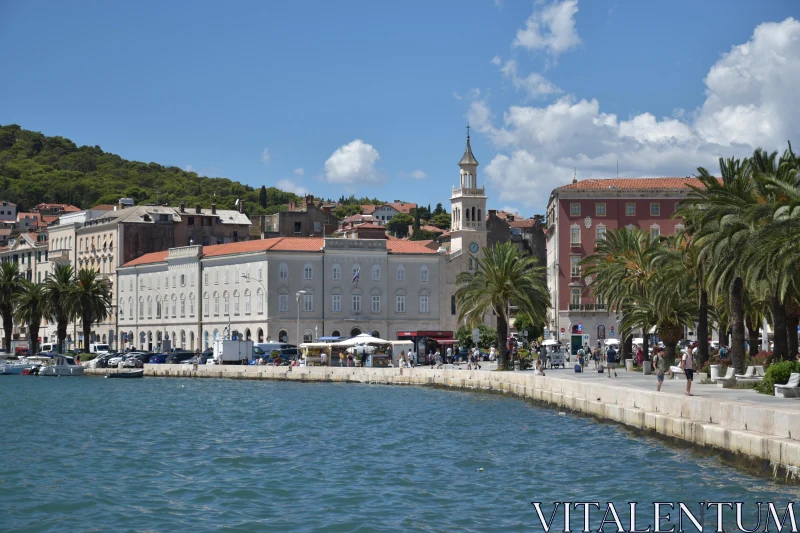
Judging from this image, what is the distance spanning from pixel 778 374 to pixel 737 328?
29.6ft

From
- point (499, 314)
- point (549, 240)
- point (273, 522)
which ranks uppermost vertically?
point (549, 240)

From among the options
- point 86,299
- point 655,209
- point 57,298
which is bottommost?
point 86,299

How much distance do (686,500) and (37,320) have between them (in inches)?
3551

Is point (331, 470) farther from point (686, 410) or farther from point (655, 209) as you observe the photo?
point (655, 209)

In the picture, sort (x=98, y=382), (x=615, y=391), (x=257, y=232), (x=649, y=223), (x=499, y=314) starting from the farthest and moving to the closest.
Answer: (x=257, y=232) → (x=649, y=223) → (x=98, y=382) → (x=499, y=314) → (x=615, y=391)

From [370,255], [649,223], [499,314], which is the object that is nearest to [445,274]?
[370,255]

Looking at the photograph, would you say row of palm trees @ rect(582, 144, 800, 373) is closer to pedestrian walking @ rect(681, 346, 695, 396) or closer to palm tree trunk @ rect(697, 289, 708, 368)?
palm tree trunk @ rect(697, 289, 708, 368)

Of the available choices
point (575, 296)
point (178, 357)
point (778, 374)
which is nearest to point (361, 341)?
point (178, 357)

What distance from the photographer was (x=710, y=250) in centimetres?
4516

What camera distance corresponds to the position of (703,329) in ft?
175

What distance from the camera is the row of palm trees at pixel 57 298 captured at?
101 meters

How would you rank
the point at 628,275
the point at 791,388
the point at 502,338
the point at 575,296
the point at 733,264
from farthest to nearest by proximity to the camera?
the point at 575,296 < the point at 502,338 < the point at 628,275 < the point at 733,264 < the point at 791,388

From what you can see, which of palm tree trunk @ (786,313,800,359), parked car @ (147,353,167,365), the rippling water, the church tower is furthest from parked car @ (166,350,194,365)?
palm tree trunk @ (786,313,800,359)

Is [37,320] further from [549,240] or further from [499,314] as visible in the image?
[499,314]
